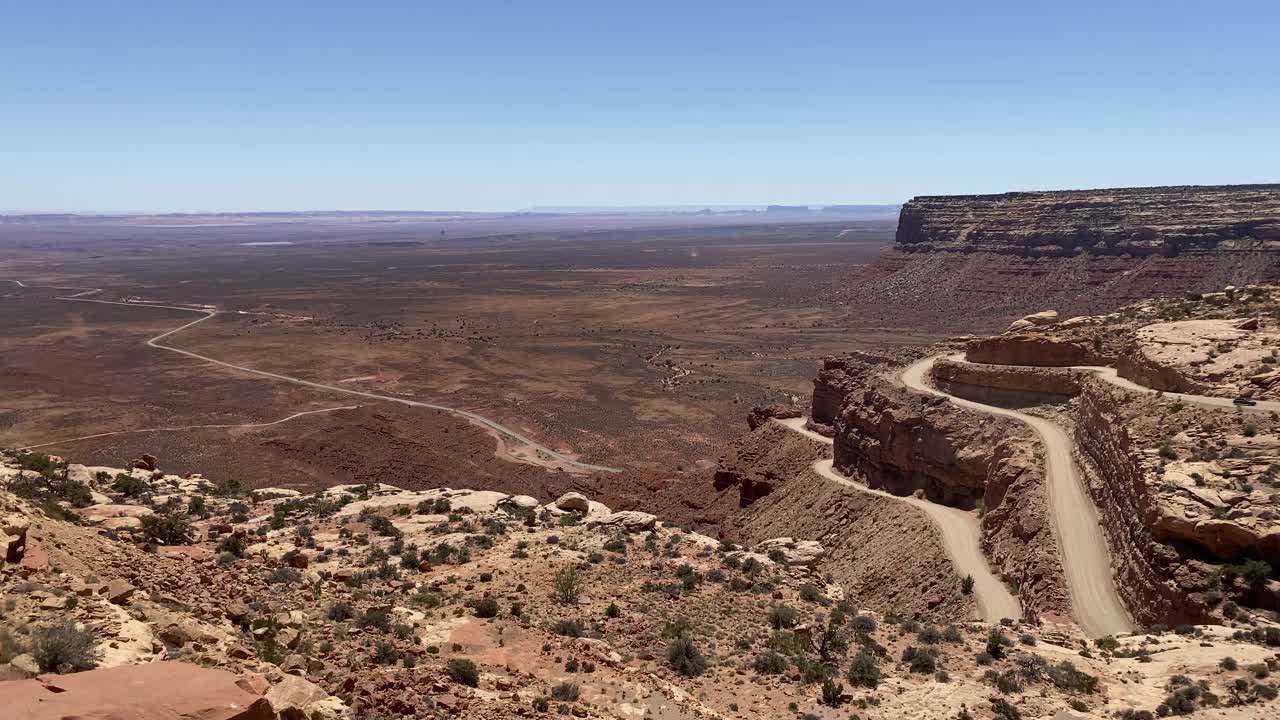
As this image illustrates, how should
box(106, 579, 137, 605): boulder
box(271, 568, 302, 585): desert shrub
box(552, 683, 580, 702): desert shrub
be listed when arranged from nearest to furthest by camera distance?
box(106, 579, 137, 605): boulder < box(552, 683, 580, 702): desert shrub < box(271, 568, 302, 585): desert shrub

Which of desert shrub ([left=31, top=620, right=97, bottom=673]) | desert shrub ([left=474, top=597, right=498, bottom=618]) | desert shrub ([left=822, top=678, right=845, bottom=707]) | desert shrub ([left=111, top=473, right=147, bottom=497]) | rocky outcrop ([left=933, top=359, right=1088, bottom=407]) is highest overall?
desert shrub ([left=31, top=620, right=97, bottom=673])

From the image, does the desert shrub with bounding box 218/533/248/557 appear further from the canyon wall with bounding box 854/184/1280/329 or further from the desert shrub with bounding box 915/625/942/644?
the canyon wall with bounding box 854/184/1280/329

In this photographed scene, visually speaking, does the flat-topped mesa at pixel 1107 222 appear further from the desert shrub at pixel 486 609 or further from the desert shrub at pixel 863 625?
the desert shrub at pixel 486 609

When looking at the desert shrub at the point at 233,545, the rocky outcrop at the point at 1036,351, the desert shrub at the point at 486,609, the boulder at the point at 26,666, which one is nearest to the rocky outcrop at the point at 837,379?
the rocky outcrop at the point at 1036,351

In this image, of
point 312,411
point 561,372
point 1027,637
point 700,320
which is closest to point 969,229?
point 700,320

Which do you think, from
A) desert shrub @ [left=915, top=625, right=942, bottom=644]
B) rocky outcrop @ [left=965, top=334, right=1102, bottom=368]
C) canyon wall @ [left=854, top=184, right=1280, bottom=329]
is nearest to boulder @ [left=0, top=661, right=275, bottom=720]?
desert shrub @ [left=915, top=625, right=942, bottom=644]

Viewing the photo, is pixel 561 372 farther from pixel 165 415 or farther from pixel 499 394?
pixel 165 415
